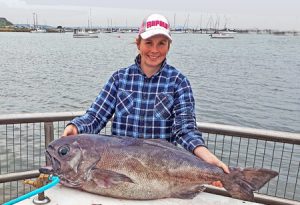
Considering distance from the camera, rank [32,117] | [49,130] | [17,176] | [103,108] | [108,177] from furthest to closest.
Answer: [17,176] < [49,130] < [32,117] < [103,108] < [108,177]

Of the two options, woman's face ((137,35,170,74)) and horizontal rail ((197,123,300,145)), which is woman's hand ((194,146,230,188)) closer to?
woman's face ((137,35,170,74))

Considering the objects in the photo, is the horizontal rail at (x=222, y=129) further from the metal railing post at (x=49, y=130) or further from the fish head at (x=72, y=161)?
the fish head at (x=72, y=161)

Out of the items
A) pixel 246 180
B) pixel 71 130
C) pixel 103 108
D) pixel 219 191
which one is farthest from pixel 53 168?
pixel 219 191

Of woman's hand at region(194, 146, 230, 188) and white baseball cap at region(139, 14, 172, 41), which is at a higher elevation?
white baseball cap at region(139, 14, 172, 41)

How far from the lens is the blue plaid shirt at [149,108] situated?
2.89 m

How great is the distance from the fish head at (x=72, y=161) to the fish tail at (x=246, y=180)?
3.10ft

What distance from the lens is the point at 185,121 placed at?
285 centimetres

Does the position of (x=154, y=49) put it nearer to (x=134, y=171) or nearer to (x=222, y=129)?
(x=134, y=171)

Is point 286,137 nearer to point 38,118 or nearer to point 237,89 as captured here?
point 38,118

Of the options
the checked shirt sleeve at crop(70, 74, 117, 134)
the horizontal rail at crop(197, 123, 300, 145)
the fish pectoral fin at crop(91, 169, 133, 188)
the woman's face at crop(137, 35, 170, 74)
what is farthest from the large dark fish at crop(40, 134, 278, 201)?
the horizontal rail at crop(197, 123, 300, 145)

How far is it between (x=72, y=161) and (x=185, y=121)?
0.95 m

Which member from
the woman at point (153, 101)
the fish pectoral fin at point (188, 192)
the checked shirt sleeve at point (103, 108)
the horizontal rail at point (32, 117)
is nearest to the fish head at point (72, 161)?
the woman at point (153, 101)

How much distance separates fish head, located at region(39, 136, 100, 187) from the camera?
2.44m

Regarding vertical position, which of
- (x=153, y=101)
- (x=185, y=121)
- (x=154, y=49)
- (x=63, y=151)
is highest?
(x=154, y=49)
